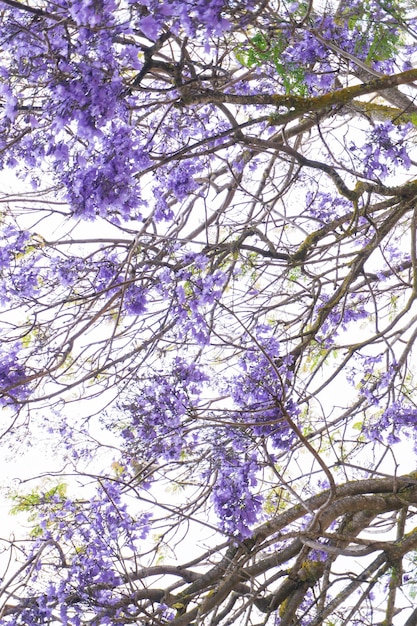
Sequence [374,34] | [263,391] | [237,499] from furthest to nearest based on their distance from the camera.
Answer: [374,34]
[263,391]
[237,499]

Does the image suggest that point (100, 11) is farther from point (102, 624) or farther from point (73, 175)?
point (102, 624)

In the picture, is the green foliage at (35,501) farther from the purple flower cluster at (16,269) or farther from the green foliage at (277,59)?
the green foliage at (277,59)

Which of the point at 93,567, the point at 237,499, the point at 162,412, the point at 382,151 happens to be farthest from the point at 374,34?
the point at 93,567

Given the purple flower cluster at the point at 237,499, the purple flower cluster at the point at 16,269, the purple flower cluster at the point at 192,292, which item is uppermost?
the purple flower cluster at the point at 16,269

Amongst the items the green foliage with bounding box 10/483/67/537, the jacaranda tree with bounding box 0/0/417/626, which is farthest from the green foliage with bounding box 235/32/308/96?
the green foliage with bounding box 10/483/67/537

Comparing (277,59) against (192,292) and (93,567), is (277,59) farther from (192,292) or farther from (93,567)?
(93,567)

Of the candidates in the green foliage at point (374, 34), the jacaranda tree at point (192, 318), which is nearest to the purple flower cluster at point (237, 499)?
the jacaranda tree at point (192, 318)

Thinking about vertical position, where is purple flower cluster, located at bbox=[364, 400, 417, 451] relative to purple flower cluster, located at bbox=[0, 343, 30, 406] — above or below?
below

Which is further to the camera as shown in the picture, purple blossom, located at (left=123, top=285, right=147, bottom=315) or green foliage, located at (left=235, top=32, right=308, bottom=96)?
purple blossom, located at (left=123, top=285, right=147, bottom=315)

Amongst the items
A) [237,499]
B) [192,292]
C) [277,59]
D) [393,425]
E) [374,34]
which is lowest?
[237,499]

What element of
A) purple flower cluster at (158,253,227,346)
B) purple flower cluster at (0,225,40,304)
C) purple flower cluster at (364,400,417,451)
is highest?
purple flower cluster at (0,225,40,304)

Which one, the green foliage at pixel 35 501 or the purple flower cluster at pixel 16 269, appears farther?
the green foliage at pixel 35 501

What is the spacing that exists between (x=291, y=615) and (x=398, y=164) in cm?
214

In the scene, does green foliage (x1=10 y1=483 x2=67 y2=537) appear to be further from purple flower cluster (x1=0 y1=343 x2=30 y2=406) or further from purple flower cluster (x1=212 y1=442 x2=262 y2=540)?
purple flower cluster (x1=212 y1=442 x2=262 y2=540)
